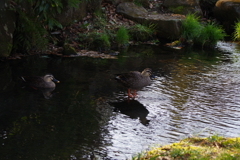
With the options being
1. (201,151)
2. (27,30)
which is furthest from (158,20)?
(201,151)

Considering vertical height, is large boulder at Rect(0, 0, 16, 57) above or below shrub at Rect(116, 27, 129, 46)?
above

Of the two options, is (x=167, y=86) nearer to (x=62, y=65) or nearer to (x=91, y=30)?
(x=62, y=65)

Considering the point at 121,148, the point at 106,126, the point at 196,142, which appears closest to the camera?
the point at 196,142

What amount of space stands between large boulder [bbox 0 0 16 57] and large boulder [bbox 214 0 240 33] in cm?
1203

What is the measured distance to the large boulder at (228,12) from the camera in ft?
59.9

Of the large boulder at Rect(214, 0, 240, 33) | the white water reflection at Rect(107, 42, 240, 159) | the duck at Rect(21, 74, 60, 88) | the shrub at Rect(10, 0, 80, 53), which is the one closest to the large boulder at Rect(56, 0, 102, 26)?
the shrub at Rect(10, 0, 80, 53)

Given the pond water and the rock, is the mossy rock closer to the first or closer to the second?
the pond water

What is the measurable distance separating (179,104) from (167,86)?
1.46 meters

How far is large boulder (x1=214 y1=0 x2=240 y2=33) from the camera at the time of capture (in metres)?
18.2

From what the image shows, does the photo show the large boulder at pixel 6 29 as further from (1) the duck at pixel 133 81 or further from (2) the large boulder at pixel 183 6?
(2) the large boulder at pixel 183 6

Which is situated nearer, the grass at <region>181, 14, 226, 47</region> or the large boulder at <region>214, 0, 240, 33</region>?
the grass at <region>181, 14, 226, 47</region>

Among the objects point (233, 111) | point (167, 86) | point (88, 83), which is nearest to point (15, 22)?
point (88, 83)

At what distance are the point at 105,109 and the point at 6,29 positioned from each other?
5.32 m

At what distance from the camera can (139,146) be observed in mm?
4895
